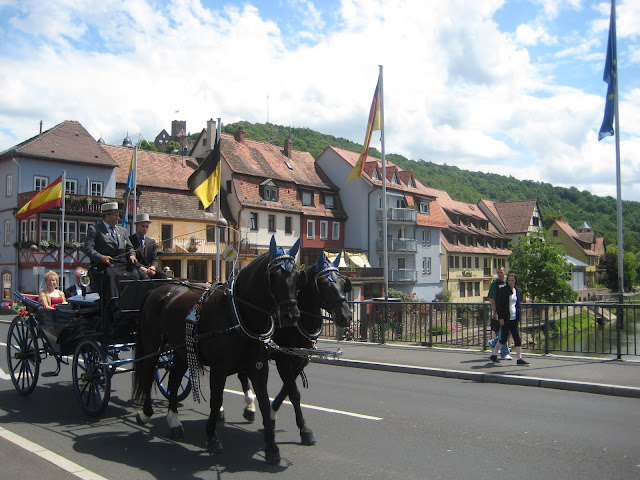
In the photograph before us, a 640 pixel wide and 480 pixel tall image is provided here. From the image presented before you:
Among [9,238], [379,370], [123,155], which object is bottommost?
[379,370]

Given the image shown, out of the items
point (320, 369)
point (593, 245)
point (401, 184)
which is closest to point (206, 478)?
point (320, 369)

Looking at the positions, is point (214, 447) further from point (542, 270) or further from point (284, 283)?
point (542, 270)

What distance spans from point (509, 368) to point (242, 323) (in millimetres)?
7580

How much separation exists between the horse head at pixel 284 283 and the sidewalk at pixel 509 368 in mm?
6567

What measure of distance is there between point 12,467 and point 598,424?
23.2 feet

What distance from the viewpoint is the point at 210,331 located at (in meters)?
6.43

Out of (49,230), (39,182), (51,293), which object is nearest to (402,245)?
(49,230)

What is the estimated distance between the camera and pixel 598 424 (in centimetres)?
762

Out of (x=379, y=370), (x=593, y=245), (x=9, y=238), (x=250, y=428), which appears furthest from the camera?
(x=593, y=245)

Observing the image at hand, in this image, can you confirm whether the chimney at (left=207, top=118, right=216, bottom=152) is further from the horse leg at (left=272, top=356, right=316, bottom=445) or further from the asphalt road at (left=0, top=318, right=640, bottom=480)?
the horse leg at (left=272, top=356, right=316, bottom=445)

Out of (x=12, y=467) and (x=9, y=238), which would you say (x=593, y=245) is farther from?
(x=12, y=467)

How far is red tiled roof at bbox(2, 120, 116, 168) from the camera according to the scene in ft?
133

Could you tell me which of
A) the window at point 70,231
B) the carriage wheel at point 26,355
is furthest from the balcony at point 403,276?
the carriage wheel at point 26,355

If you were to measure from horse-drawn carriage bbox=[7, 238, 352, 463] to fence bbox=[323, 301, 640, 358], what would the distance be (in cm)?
471
